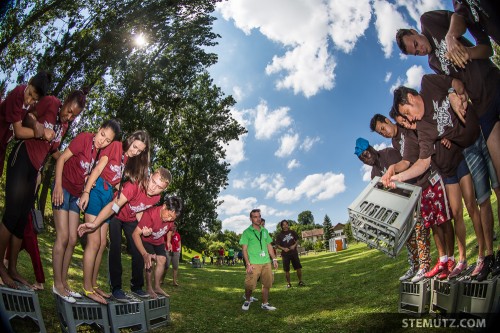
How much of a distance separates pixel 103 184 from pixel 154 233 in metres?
1.46

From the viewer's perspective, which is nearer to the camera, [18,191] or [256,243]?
[18,191]

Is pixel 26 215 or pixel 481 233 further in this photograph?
pixel 481 233

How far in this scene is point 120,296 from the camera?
206 centimetres

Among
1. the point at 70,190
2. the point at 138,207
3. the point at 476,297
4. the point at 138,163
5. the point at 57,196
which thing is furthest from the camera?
the point at 138,207

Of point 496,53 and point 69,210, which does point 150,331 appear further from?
point 496,53

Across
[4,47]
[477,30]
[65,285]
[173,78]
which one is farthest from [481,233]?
[4,47]

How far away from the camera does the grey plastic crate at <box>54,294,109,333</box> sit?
147 centimetres

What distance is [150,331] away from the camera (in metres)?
2.20

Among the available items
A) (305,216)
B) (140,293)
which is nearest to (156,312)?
(140,293)

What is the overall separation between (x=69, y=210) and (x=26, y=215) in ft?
1.16

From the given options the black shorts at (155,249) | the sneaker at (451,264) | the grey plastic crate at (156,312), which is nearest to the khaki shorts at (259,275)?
A: the black shorts at (155,249)

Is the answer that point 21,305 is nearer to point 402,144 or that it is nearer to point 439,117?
point 439,117

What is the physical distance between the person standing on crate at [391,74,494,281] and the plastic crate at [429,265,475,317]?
0.16 metres

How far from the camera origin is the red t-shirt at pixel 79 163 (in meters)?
1.73
